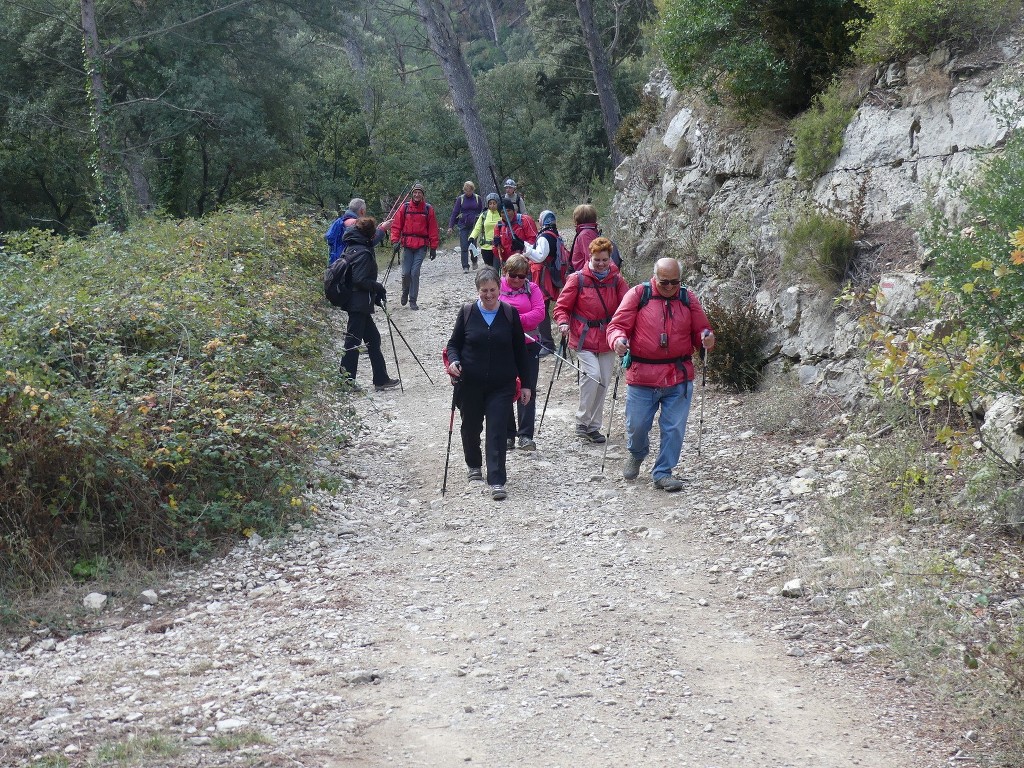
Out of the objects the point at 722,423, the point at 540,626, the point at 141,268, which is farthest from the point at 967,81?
the point at 141,268

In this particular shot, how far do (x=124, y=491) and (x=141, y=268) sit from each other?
5.71 m

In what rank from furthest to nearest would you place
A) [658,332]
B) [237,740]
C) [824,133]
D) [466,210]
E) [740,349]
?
[466,210] → [824,133] → [740,349] → [658,332] → [237,740]

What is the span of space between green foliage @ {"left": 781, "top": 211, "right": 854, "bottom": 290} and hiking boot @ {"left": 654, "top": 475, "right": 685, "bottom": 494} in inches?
124

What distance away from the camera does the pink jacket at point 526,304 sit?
890 cm

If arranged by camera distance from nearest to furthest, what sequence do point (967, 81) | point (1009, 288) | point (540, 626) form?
point (540, 626) < point (1009, 288) < point (967, 81)

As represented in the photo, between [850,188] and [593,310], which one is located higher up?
[850,188]

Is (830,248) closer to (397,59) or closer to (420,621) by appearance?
(420,621)

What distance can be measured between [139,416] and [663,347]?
4.08 metres

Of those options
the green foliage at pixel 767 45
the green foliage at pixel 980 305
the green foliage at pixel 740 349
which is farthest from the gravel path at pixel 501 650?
the green foliage at pixel 767 45

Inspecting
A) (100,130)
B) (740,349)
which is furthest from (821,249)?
(100,130)

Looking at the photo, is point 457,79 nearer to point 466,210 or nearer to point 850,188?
point 466,210

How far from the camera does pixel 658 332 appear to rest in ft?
25.2

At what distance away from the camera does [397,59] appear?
44812mm

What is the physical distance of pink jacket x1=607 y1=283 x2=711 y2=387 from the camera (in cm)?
769
